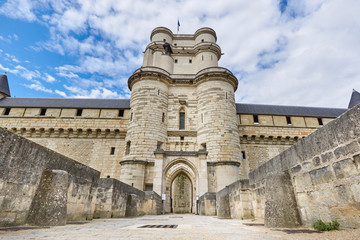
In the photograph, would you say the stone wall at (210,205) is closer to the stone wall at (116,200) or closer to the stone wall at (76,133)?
the stone wall at (116,200)

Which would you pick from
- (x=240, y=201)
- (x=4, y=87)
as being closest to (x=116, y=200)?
(x=240, y=201)

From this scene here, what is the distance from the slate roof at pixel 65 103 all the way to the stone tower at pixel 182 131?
2.88 metres

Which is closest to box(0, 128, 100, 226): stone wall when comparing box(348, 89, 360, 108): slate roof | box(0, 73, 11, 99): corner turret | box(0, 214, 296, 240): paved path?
box(0, 214, 296, 240): paved path

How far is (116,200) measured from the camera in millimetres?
5754

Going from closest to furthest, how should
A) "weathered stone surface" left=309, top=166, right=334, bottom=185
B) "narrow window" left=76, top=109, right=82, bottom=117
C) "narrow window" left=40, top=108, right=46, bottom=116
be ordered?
"weathered stone surface" left=309, top=166, right=334, bottom=185
"narrow window" left=40, top=108, right=46, bottom=116
"narrow window" left=76, top=109, right=82, bottom=117

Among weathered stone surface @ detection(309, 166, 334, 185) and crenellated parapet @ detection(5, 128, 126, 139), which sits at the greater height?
crenellated parapet @ detection(5, 128, 126, 139)

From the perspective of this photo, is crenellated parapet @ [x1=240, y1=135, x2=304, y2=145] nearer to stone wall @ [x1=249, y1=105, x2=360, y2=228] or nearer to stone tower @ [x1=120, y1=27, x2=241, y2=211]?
stone tower @ [x1=120, y1=27, x2=241, y2=211]

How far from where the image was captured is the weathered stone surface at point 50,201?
296cm

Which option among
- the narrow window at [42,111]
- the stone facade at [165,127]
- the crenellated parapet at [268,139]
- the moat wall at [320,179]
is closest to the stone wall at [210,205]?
the stone facade at [165,127]

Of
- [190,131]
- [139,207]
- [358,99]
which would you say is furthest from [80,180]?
[358,99]

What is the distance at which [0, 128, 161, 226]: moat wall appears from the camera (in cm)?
261

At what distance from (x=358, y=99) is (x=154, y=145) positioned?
19413 mm

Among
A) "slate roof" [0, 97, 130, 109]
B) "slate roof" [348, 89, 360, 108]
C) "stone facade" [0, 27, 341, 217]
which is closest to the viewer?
"stone facade" [0, 27, 341, 217]

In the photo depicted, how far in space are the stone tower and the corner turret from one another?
1391 centimetres
